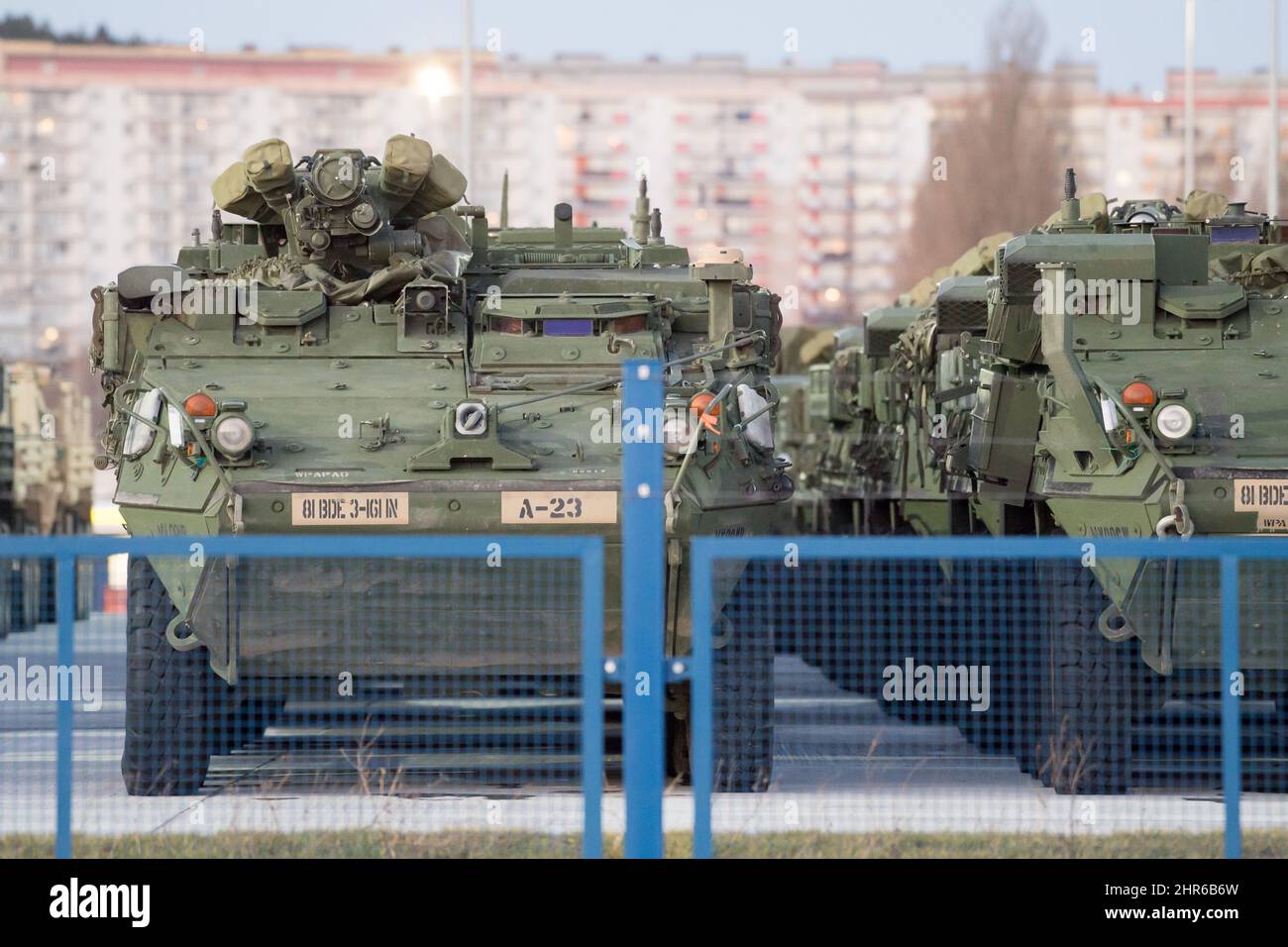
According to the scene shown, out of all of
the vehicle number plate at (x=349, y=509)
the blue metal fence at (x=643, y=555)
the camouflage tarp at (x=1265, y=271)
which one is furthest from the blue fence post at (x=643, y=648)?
the camouflage tarp at (x=1265, y=271)

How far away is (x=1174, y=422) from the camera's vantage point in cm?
1235

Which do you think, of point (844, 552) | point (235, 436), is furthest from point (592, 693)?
point (235, 436)

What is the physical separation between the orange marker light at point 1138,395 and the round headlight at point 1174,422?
0.47 feet

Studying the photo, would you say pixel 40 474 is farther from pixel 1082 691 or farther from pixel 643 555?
pixel 643 555

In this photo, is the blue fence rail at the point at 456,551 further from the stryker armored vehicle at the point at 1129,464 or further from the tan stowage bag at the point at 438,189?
the tan stowage bag at the point at 438,189

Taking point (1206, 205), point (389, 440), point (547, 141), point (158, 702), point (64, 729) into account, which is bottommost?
point (158, 702)

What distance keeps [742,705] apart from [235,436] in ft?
8.80

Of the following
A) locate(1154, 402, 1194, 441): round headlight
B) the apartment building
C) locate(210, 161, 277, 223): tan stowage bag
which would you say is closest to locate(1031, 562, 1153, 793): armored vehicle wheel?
locate(1154, 402, 1194, 441): round headlight

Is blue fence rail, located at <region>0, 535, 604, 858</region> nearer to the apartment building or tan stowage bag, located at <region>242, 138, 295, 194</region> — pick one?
tan stowage bag, located at <region>242, 138, 295, 194</region>

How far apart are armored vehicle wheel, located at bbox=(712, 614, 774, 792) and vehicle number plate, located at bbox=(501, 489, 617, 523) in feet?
2.60

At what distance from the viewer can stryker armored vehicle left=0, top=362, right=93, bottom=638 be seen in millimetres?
23391

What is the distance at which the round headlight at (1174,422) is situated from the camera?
40.4 ft

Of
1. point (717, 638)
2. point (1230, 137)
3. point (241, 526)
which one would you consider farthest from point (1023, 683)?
point (1230, 137)

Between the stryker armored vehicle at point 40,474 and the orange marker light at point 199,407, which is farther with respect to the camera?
the stryker armored vehicle at point 40,474
